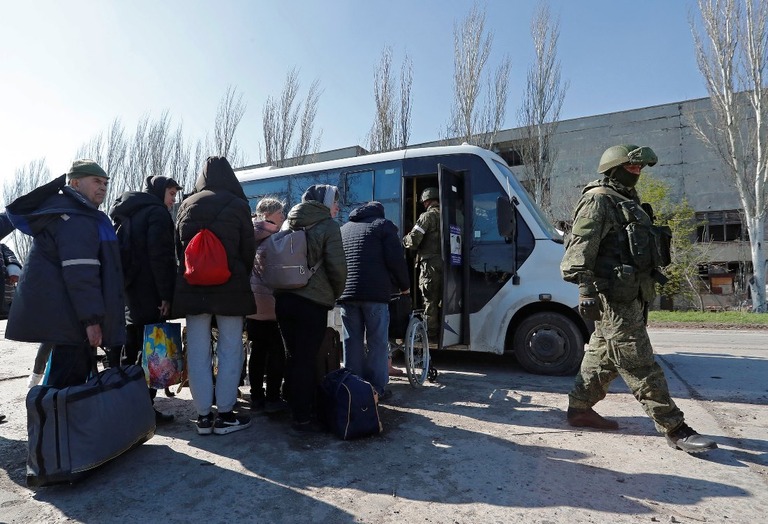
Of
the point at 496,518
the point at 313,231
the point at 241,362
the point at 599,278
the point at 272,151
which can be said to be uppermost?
the point at 272,151

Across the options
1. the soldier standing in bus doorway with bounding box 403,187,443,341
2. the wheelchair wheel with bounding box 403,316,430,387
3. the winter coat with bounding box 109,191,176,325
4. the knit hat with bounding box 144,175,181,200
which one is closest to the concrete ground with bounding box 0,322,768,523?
the wheelchair wheel with bounding box 403,316,430,387

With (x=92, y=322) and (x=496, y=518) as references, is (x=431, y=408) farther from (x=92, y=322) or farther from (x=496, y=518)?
(x=92, y=322)

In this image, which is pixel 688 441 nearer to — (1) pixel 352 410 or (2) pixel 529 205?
(1) pixel 352 410

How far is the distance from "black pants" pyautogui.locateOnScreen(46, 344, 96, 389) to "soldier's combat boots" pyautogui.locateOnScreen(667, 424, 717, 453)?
3784mm

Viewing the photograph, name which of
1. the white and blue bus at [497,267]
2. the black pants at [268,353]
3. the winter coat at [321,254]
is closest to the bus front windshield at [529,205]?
the white and blue bus at [497,267]

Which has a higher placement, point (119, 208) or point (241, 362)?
point (119, 208)

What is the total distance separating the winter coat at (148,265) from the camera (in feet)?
12.0

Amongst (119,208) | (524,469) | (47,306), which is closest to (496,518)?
(524,469)

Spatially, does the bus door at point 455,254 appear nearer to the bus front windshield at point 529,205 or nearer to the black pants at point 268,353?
the bus front windshield at point 529,205

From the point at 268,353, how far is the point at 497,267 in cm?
290

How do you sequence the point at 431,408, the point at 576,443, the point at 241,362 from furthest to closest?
1. the point at 431,408
2. the point at 241,362
3. the point at 576,443

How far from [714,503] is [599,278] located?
146 cm

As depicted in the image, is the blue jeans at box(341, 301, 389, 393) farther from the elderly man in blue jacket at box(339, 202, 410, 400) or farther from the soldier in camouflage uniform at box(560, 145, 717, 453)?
the soldier in camouflage uniform at box(560, 145, 717, 453)

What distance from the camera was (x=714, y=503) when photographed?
2.38m
